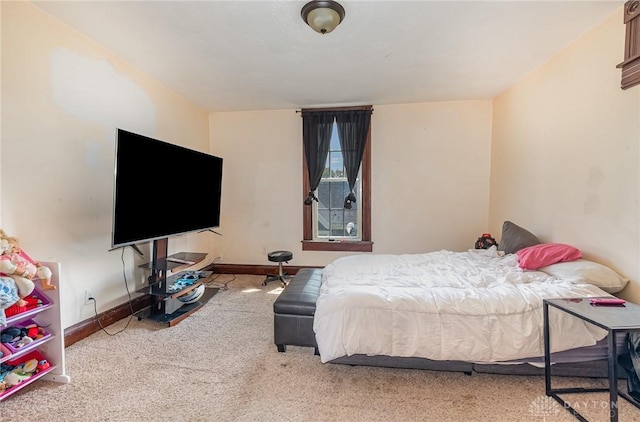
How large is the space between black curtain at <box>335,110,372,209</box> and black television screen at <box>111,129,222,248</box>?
69.1 inches

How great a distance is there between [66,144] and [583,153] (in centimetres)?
419

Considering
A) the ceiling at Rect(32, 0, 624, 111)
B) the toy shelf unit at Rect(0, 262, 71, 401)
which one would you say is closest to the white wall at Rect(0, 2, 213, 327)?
the ceiling at Rect(32, 0, 624, 111)

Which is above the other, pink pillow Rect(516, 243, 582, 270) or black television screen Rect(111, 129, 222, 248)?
black television screen Rect(111, 129, 222, 248)

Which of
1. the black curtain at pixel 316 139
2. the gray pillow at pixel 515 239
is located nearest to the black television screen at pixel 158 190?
the black curtain at pixel 316 139

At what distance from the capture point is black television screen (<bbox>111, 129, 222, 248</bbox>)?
2240 mm

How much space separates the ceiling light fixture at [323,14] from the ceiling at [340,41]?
0.20 feet

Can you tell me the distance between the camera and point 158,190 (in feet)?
8.60

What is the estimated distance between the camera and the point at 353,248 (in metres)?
4.30

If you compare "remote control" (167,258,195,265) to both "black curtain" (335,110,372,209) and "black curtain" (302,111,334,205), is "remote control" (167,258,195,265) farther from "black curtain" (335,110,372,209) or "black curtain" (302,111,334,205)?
"black curtain" (335,110,372,209)

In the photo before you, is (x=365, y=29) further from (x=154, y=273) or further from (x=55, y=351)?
(x=55, y=351)

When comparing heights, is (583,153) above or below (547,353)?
above

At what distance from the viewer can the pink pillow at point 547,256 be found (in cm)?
234

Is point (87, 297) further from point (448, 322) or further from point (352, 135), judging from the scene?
point (352, 135)

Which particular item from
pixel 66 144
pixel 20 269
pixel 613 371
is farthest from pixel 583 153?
pixel 66 144
